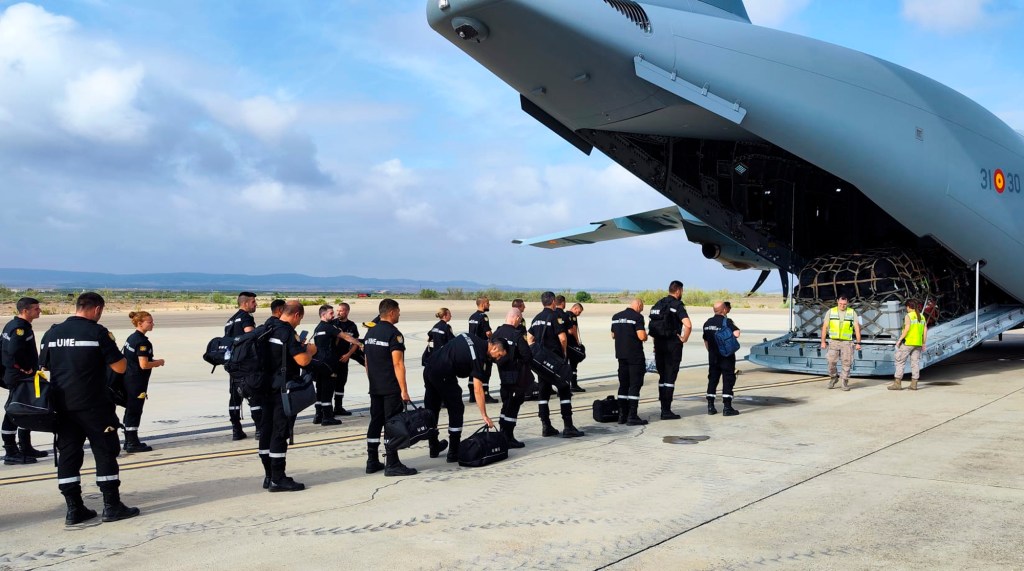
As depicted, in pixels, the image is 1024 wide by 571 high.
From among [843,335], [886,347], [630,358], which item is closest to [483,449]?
[630,358]

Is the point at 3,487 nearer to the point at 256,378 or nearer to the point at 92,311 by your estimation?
the point at 92,311

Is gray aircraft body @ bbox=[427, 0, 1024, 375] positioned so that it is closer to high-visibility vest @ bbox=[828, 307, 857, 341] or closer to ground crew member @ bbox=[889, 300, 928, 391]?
ground crew member @ bbox=[889, 300, 928, 391]

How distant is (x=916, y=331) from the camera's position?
39.3 ft

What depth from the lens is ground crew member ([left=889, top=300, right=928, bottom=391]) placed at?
39.1 ft

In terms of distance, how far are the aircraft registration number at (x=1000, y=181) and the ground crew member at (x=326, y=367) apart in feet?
38.3

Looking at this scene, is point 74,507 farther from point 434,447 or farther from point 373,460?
point 434,447

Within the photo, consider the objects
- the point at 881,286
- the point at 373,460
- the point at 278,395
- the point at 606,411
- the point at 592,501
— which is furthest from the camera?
the point at 881,286

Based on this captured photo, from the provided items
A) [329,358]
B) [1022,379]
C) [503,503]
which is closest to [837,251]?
[1022,379]

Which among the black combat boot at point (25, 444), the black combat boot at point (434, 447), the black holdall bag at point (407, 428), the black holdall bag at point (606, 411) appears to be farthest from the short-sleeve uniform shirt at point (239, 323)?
the black holdall bag at point (606, 411)

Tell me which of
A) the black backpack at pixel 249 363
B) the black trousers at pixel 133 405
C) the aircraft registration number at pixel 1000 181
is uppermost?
the aircraft registration number at pixel 1000 181

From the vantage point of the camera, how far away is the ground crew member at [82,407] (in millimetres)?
5281

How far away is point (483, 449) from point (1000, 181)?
1219 centimetres

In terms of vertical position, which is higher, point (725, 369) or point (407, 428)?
point (725, 369)

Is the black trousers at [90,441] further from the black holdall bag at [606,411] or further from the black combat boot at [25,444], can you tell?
the black holdall bag at [606,411]
